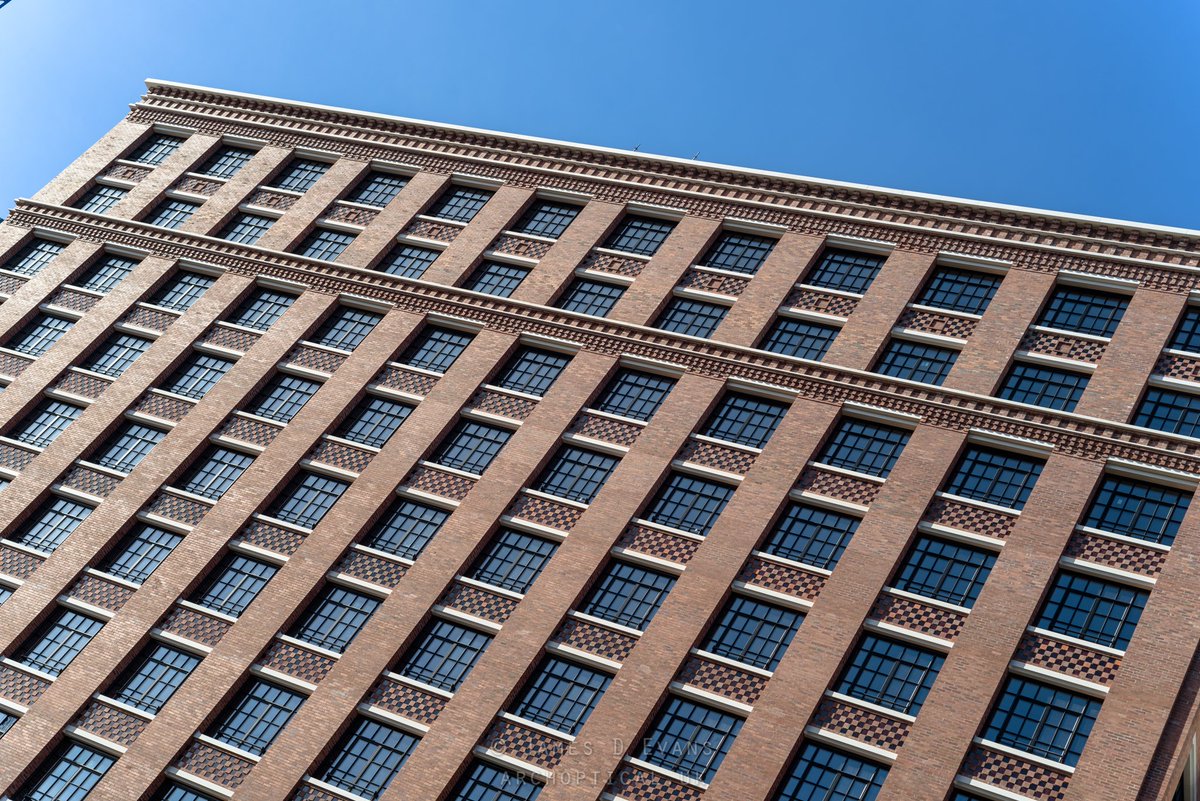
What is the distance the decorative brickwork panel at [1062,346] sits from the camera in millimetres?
44281

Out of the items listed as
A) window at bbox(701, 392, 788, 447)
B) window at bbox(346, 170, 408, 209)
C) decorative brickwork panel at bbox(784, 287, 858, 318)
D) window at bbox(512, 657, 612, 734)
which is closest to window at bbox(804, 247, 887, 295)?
decorative brickwork panel at bbox(784, 287, 858, 318)

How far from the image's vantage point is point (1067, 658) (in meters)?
37.1

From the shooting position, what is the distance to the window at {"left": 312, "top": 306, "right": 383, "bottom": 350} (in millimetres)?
52906

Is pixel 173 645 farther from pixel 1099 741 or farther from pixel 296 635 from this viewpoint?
pixel 1099 741

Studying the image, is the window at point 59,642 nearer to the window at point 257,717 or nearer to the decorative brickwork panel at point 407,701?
the window at point 257,717

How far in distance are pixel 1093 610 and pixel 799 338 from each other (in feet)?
47.5

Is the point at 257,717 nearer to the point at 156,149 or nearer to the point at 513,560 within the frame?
the point at 513,560

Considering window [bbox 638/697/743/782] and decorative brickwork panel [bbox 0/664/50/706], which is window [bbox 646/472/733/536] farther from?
decorative brickwork panel [bbox 0/664/50/706]

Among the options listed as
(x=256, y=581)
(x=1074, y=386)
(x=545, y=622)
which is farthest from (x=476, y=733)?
(x=1074, y=386)

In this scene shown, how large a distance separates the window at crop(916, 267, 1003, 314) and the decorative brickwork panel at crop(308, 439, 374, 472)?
20.3 meters

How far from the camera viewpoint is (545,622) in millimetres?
41438

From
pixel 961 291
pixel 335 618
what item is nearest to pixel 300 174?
pixel 335 618

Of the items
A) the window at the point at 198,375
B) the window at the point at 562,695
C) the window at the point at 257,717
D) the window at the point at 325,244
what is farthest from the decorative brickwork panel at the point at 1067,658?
the window at the point at 325,244

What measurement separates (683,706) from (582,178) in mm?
25026
